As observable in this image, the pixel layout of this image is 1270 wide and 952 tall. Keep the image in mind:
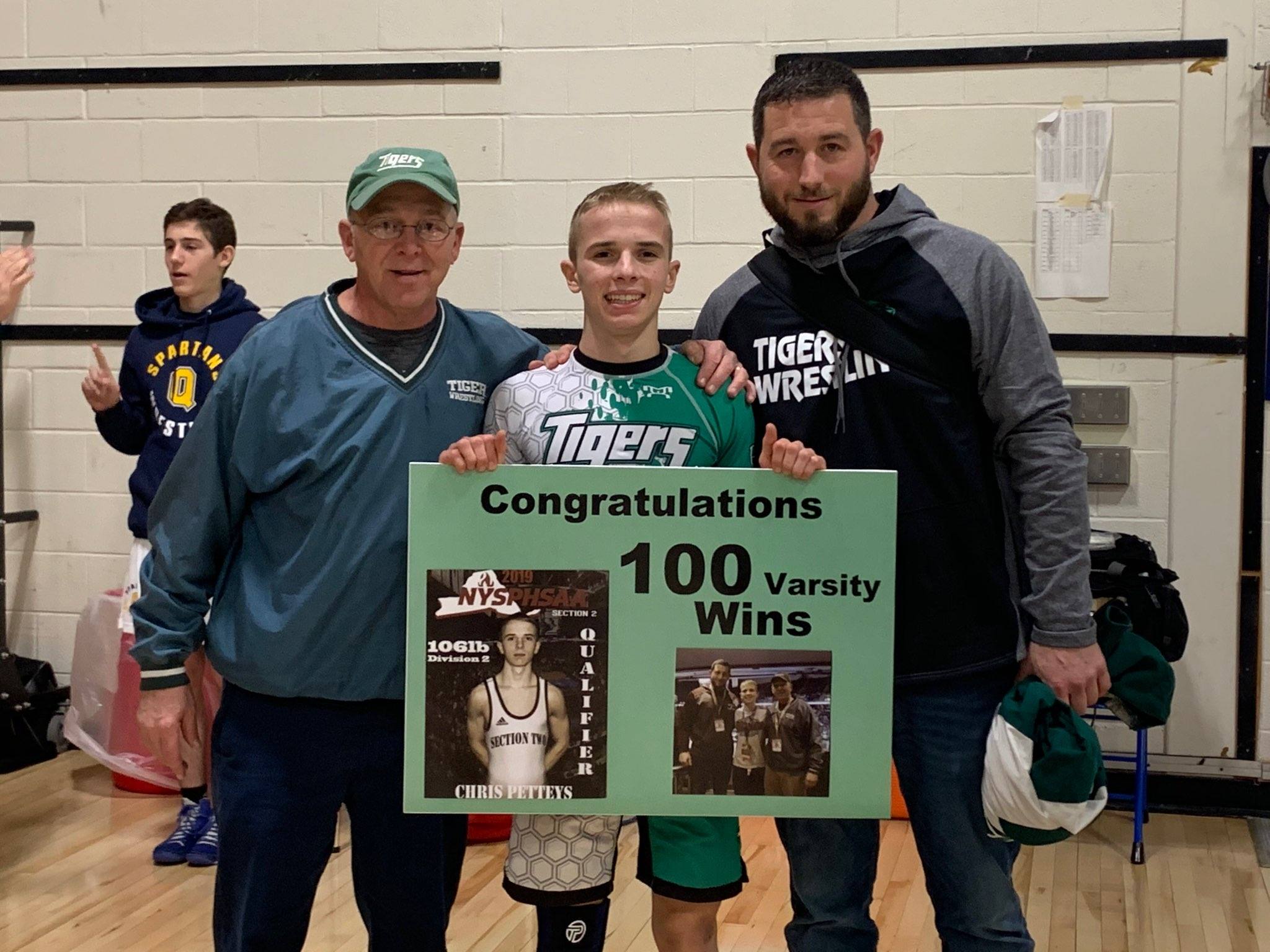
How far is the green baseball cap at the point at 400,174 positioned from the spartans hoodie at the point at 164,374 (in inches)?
80.7

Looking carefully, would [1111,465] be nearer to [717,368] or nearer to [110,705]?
[717,368]

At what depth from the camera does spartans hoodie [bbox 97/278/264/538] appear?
407 cm

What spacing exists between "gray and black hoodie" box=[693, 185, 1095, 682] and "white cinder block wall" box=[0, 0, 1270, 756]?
2.49 meters

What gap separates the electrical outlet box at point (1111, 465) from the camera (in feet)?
14.5

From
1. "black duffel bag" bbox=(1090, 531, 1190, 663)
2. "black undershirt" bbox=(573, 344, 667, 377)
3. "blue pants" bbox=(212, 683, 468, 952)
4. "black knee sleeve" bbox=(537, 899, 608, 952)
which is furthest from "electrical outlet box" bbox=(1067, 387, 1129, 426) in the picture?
"blue pants" bbox=(212, 683, 468, 952)

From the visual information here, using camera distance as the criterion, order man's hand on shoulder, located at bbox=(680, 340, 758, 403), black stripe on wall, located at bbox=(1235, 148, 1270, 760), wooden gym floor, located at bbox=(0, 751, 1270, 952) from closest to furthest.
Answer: man's hand on shoulder, located at bbox=(680, 340, 758, 403) → wooden gym floor, located at bbox=(0, 751, 1270, 952) → black stripe on wall, located at bbox=(1235, 148, 1270, 760)

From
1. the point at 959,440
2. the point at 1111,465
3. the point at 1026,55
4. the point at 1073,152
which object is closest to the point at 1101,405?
the point at 1111,465

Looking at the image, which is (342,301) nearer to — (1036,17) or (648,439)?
(648,439)

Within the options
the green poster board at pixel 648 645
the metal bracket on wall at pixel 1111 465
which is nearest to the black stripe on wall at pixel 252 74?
the metal bracket on wall at pixel 1111 465

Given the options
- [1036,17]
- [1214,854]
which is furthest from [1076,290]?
[1214,854]

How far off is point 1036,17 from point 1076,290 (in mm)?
936

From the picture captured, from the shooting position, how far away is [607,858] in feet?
7.14

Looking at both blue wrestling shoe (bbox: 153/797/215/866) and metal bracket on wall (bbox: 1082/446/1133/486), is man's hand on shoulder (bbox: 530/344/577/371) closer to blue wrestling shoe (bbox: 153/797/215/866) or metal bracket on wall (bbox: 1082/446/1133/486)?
blue wrestling shoe (bbox: 153/797/215/866)

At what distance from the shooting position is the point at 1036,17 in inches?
174
